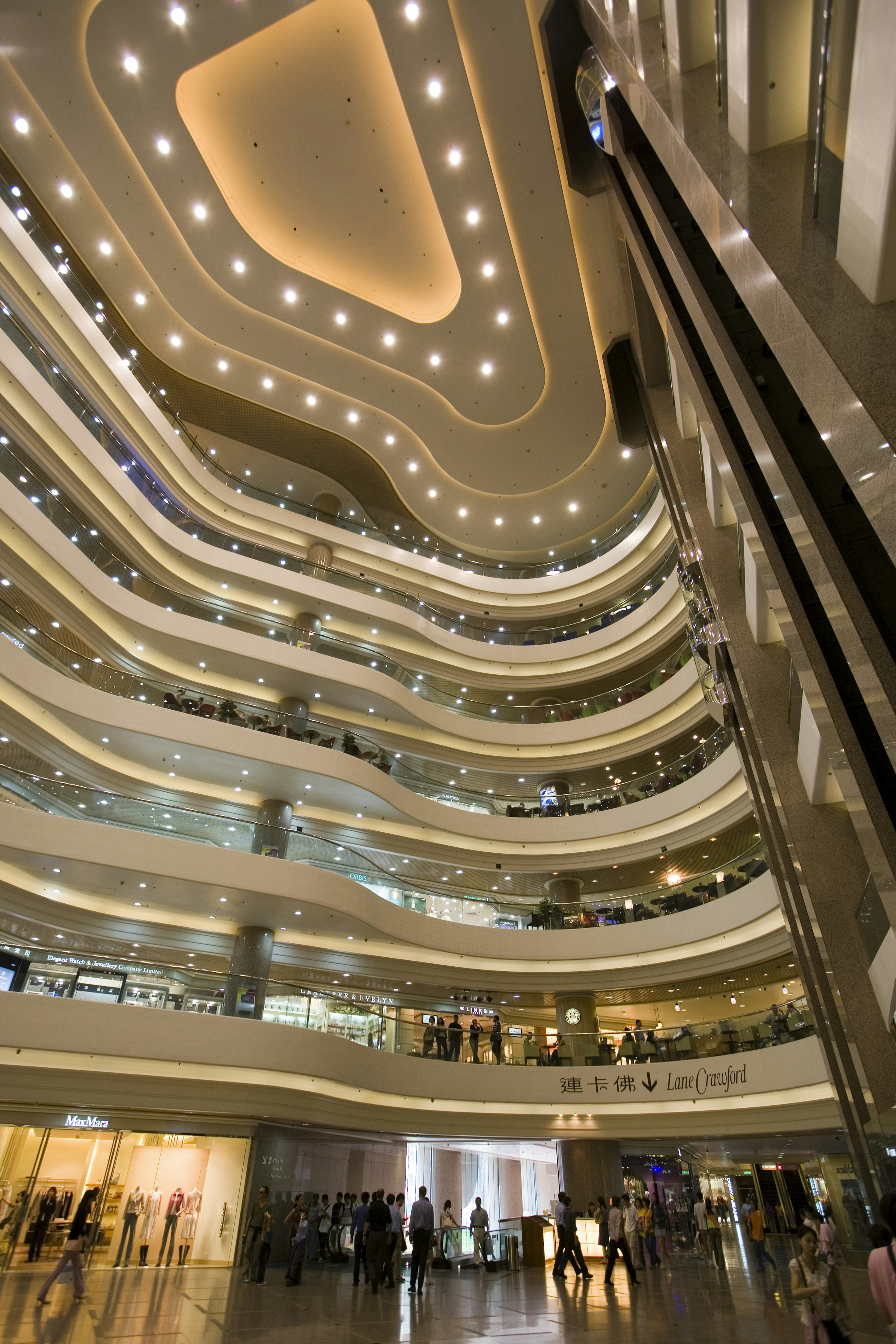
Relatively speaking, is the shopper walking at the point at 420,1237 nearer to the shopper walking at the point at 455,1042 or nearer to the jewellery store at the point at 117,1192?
the jewellery store at the point at 117,1192

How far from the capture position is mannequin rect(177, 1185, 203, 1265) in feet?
33.2

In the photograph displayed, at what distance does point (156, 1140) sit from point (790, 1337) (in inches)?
359

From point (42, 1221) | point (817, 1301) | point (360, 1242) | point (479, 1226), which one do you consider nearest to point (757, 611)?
point (817, 1301)

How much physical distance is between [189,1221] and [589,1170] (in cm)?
751

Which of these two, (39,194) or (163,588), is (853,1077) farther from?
(39,194)

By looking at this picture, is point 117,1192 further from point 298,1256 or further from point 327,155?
point 327,155

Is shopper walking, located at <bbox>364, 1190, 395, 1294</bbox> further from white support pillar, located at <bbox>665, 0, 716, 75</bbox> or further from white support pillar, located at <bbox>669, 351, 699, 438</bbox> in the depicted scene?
white support pillar, located at <bbox>665, 0, 716, 75</bbox>

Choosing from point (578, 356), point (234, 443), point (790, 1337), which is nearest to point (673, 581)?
point (578, 356)

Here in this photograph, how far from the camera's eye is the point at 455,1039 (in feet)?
43.4

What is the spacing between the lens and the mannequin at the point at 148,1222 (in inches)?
391

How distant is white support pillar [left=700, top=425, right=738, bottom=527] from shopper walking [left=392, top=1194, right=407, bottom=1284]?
30.4 feet

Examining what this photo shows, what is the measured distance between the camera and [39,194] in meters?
15.5

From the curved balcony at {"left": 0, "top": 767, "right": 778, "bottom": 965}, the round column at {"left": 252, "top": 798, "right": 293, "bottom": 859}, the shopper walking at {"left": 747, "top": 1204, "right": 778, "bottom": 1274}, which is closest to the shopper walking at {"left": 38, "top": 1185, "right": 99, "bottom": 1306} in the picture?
the curved balcony at {"left": 0, "top": 767, "right": 778, "bottom": 965}

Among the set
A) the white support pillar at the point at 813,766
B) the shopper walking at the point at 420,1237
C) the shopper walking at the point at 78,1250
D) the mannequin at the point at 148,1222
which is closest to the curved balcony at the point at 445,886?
the mannequin at the point at 148,1222
